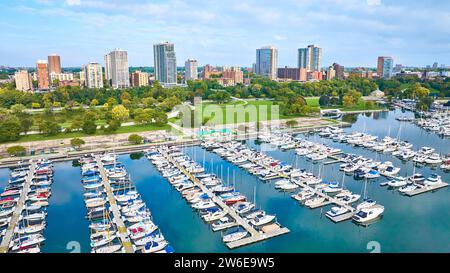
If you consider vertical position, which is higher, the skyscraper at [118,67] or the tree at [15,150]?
the skyscraper at [118,67]

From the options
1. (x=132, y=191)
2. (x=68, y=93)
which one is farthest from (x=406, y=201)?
(x=68, y=93)

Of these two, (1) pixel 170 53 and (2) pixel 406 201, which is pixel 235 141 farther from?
(1) pixel 170 53

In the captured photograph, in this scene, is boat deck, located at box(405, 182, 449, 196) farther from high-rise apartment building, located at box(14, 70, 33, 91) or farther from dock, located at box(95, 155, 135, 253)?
high-rise apartment building, located at box(14, 70, 33, 91)

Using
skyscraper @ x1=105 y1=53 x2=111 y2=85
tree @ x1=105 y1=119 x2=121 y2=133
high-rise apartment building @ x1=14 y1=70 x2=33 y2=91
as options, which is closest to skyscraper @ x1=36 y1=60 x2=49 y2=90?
high-rise apartment building @ x1=14 y1=70 x2=33 y2=91

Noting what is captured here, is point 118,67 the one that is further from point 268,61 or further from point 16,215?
point 16,215

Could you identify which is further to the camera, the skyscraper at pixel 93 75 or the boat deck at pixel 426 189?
the skyscraper at pixel 93 75

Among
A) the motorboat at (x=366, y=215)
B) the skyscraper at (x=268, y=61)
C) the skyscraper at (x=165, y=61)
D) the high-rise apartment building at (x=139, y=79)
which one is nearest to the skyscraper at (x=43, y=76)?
the high-rise apartment building at (x=139, y=79)

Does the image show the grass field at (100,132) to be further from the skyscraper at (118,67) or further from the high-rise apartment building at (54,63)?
the high-rise apartment building at (54,63)
